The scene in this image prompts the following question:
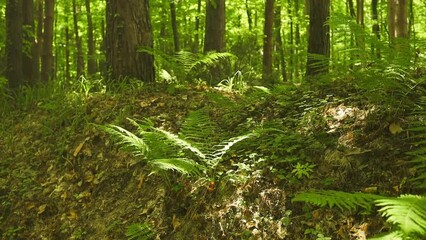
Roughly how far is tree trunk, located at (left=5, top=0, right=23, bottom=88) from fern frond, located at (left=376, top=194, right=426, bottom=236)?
7536 mm

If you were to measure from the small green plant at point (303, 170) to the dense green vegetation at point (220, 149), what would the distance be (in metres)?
0.01

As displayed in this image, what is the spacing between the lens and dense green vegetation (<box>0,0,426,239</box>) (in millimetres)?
3236

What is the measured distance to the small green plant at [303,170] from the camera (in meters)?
3.52

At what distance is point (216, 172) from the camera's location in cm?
394

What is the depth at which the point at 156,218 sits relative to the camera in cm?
393

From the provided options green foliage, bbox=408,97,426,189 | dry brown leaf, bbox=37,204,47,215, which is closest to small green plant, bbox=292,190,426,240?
green foliage, bbox=408,97,426,189

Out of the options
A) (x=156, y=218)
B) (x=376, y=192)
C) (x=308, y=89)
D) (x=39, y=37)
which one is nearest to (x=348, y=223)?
(x=376, y=192)

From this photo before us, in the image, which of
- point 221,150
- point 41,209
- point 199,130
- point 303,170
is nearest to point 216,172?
point 221,150

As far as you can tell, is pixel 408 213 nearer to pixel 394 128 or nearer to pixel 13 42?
pixel 394 128

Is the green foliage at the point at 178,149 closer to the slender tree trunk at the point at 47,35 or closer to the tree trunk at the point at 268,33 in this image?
the tree trunk at the point at 268,33

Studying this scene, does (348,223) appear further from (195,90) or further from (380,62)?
(195,90)

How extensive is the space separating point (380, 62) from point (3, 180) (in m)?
4.73

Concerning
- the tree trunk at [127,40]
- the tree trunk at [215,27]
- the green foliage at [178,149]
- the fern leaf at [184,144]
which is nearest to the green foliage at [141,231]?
the green foliage at [178,149]

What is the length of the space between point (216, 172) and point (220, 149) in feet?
0.71
